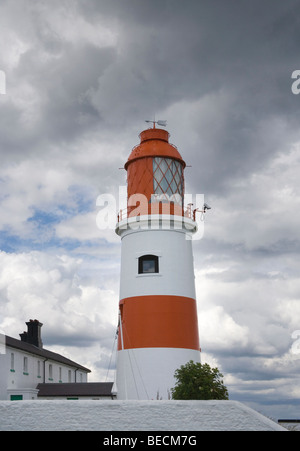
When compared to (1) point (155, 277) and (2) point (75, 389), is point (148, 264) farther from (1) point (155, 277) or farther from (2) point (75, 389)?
(2) point (75, 389)

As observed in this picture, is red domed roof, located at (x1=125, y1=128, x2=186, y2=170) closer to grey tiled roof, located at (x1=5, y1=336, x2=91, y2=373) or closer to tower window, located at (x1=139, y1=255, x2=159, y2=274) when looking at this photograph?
tower window, located at (x1=139, y1=255, x2=159, y2=274)

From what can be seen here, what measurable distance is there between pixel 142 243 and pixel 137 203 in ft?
6.23

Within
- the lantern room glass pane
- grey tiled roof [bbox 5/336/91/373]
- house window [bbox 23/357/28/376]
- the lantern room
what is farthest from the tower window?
house window [bbox 23/357/28/376]

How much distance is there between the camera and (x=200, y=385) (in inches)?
761

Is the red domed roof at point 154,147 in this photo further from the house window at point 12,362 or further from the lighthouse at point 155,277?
the house window at point 12,362

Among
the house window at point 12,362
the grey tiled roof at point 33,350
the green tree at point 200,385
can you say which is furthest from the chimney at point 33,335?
the green tree at point 200,385

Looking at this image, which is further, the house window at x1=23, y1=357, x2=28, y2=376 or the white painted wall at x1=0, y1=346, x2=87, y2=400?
the house window at x1=23, y1=357, x2=28, y2=376

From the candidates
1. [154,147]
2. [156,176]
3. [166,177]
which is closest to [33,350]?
[156,176]

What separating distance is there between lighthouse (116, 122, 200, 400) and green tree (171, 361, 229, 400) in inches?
146

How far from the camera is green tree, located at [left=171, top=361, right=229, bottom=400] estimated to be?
62.1 feet

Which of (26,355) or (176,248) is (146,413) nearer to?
(176,248)

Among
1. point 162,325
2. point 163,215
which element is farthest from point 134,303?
point 163,215

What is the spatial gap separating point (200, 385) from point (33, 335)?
23.7 m

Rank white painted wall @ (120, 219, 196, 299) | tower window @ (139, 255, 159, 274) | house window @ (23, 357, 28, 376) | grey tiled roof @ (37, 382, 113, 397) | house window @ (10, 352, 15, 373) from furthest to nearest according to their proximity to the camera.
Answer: house window @ (23, 357, 28, 376), grey tiled roof @ (37, 382, 113, 397), house window @ (10, 352, 15, 373), tower window @ (139, 255, 159, 274), white painted wall @ (120, 219, 196, 299)
